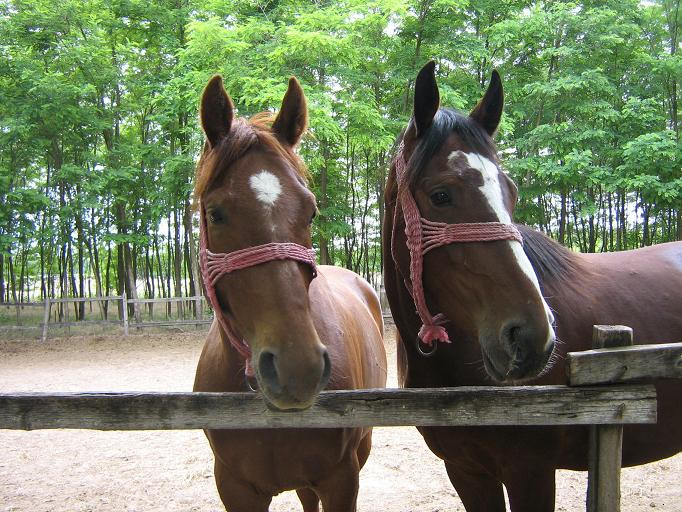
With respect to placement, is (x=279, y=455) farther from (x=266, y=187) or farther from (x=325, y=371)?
(x=266, y=187)

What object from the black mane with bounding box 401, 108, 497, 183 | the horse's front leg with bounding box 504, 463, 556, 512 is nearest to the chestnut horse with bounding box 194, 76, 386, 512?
the black mane with bounding box 401, 108, 497, 183

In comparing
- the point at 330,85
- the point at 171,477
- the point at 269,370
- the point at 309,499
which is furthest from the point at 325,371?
the point at 330,85

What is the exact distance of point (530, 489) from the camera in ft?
6.46

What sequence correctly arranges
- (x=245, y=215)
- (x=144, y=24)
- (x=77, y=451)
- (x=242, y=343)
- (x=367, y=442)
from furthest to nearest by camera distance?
1. (x=144, y=24)
2. (x=77, y=451)
3. (x=367, y=442)
4. (x=242, y=343)
5. (x=245, y=215)

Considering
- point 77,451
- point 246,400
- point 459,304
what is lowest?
point 77,451

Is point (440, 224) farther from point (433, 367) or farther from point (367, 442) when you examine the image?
point (367, 442)

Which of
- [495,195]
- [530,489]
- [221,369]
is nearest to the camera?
[495,195]

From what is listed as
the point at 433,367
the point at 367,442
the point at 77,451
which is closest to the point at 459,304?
the point at 433,367

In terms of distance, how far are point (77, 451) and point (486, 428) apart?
5.35 meters

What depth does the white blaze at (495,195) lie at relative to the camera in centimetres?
171

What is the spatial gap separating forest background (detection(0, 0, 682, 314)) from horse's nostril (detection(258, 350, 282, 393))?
1021 cm

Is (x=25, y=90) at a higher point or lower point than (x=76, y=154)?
higher

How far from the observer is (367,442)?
3.38 m

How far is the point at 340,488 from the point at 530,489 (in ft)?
2.89
